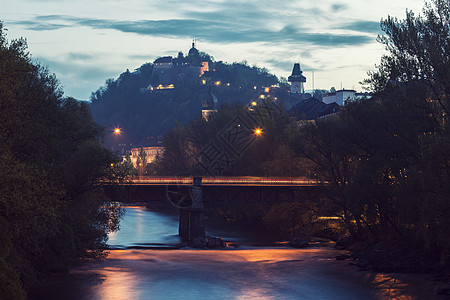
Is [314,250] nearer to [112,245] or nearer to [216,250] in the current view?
[216,250]

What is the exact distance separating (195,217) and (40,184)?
45.9 meters

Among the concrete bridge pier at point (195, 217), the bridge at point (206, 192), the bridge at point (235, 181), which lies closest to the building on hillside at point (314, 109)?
the bridge at point (206, 192)

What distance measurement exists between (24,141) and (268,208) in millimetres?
55685

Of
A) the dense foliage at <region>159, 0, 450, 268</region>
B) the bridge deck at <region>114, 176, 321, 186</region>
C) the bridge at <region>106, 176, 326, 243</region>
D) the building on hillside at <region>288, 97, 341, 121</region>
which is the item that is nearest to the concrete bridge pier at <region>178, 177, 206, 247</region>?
the bridge at <region>106, 176, 326, 243</region>

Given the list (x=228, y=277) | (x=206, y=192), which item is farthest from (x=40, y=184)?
(x=206, y=192)

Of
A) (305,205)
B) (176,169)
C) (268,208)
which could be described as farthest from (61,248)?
(176,169)

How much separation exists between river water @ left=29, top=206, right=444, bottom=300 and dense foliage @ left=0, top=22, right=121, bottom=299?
8.71 feet

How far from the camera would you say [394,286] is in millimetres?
44688

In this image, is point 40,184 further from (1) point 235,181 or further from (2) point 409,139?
(1) point 235,181

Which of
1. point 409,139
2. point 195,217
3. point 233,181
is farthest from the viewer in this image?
point 233,181

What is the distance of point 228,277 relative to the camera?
50.1 metres

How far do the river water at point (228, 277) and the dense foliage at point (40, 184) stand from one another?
265 cm

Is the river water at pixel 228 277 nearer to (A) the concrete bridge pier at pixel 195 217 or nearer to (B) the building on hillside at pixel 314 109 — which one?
(A) the concrete bridge pier at pixel 195 217

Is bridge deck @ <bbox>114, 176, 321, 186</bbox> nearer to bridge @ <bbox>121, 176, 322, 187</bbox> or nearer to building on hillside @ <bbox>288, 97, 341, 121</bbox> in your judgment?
bridge @ <bbox>121, 176, 322, 187</bbox>
